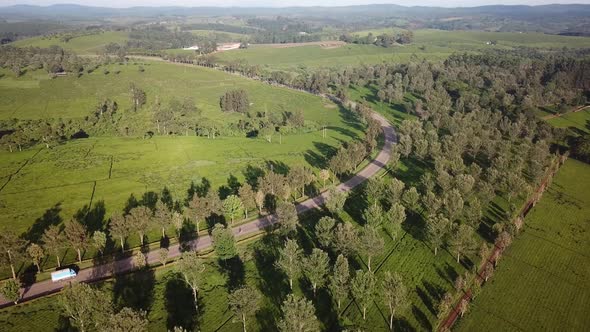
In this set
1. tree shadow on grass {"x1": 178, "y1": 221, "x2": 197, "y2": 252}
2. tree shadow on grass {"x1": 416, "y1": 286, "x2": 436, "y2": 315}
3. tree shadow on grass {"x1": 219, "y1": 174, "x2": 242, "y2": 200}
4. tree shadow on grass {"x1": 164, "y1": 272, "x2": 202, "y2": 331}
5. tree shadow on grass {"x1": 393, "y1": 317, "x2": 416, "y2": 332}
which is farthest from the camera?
tree shadow on grass {"x1": 219, "y1": 174, "x2": 242, "y2": 200}

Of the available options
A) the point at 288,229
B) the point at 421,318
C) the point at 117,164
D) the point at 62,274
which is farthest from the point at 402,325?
the point at 117,164

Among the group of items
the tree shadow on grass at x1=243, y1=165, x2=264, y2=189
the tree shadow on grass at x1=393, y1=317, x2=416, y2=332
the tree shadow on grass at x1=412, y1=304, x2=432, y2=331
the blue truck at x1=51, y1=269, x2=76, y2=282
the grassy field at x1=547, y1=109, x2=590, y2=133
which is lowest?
the tree shadow on grass at x1=393, y1=317, x2=416, y2=332

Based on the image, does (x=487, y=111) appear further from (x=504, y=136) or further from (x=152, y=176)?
(x=152, y=176)

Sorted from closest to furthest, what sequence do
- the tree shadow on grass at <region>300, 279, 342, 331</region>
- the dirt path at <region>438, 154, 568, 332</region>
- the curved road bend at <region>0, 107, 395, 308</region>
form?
1. the tree shadow on grass at <region>300, 279, 342, 331</region>
2. the dirt path at <region>438, 154, 568, 332</region>
3. the curved road bend at <region>0, 107, 395, 308</region>

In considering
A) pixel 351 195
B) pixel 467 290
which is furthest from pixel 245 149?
pixel 467 290

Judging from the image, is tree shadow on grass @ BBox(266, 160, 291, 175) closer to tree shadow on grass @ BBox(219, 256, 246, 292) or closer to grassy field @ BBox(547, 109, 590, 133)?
tree shadow on grass @ BBox(219, 256, 246, 292)

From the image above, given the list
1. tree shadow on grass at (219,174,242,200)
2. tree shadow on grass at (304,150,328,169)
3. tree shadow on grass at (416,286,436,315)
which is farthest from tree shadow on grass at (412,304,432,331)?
tree shadow on grass at (304,150,328,169)

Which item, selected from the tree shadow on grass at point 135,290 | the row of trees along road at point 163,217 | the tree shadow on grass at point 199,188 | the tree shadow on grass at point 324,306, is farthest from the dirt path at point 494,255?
the tree shadow on grass at point 199,188

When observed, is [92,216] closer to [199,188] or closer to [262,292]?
[199,188]

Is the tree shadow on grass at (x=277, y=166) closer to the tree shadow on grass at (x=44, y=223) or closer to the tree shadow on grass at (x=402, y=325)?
the tree shadow on grass at (x=44, y=223)
